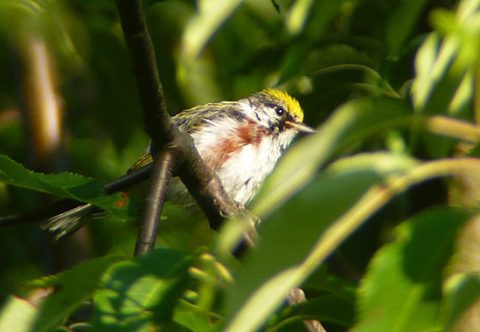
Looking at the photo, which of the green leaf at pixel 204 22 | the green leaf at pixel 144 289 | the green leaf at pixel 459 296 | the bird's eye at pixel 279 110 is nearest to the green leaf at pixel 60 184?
the green leaf at pixel 144 289

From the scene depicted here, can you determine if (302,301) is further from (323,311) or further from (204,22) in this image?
(204,22)

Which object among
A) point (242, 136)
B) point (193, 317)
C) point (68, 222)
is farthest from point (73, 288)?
point (242, 136)

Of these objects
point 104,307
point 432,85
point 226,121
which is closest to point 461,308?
point 432,85

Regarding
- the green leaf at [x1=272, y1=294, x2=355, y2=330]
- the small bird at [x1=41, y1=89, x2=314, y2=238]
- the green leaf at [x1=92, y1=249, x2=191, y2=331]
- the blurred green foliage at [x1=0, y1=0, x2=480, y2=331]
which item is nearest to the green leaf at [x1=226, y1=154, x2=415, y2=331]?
the blurred green foliage at [x1=0, y1=0, x2=480, y2=331]

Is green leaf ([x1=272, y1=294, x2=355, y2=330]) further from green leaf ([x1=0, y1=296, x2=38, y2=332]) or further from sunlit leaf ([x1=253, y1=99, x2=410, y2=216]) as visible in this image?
sunlit leaf ([x1=253, y1=99, x2=410, y2=216])

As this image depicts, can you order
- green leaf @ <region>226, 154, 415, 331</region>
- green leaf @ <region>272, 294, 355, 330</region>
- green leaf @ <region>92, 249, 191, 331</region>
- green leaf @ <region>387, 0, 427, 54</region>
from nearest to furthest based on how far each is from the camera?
green leaf @ <region>226, 154, 415, 331</region>
green leaf @ <region>92, 249, 191, 331</region>
green leaf @ <region>387, 0, 427, 54</region>
green leaf @ <region>272, 294, 355, 330</region>

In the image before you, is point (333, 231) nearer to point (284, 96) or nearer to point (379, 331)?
point (379, 331)
